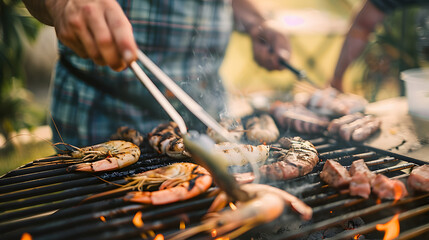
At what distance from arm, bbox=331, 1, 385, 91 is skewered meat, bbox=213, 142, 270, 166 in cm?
299

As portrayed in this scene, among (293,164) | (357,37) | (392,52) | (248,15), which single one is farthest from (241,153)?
(392,52)

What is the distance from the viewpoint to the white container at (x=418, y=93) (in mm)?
2902

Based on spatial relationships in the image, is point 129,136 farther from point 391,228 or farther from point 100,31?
point 391,228

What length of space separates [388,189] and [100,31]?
1.79 meters

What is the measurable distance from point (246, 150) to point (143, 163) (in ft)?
2.42

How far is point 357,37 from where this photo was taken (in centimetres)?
404

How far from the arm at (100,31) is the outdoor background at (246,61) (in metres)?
0.64

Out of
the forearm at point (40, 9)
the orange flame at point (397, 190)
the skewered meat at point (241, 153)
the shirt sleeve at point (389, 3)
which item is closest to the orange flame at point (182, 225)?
the skewered meat at point (241, 153)

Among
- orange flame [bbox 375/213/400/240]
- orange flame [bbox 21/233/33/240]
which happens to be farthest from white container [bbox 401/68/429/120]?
orange flame [bbox 21/233/33/240]

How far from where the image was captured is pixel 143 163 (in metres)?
1.95

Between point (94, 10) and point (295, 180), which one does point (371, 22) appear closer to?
point (295, 180)

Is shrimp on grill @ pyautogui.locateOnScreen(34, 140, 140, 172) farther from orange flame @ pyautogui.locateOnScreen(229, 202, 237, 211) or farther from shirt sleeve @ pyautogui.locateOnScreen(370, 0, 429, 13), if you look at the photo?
shirt sleeve @ pyautogui.locateOnScreen(370, 0, 429, 13)

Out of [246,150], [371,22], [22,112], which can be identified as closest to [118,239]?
[246,150]

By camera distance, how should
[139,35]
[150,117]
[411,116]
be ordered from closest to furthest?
[139,35] → [150,117] → [411,116]
